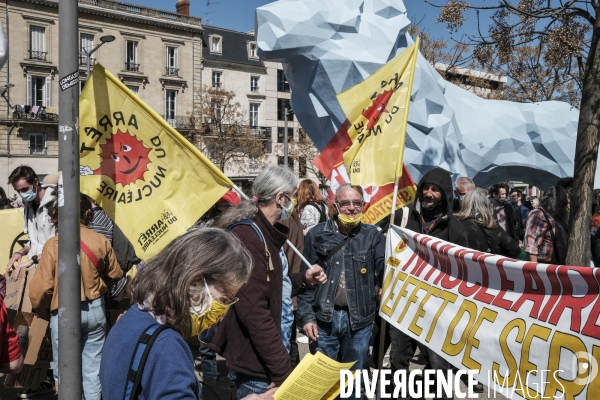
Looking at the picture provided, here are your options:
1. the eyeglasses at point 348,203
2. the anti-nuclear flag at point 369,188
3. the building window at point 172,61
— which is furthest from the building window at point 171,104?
the eyeglasses at point 348,203

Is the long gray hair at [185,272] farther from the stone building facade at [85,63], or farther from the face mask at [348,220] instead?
the stone building facade at [85,63]

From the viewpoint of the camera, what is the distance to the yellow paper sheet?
2.63 metres

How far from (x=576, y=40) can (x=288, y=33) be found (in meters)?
3.73

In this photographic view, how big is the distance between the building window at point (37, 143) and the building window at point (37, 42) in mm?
4669

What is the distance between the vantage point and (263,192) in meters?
3.34

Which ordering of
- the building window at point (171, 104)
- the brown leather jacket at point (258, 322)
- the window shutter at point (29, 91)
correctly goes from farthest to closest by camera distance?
the building window at point (171, 104)
the window shutter at point (29, 91)
the brown leather jacket at point (258, 322)

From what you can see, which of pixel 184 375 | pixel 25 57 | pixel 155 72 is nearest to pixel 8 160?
pixel 25 57

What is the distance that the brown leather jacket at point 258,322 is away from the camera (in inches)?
116

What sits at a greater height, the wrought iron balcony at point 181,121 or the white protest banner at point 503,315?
the wrought iron balcony at point 181,121

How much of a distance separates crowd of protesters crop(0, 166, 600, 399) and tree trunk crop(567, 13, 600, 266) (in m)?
0.48

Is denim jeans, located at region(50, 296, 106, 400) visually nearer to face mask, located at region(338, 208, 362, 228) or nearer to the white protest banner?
face mask, located at region(338, 208, 362, 228)

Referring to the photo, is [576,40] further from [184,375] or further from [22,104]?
[22,104]

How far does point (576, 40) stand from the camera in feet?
23.9

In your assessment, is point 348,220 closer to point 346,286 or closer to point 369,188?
point 346,286
